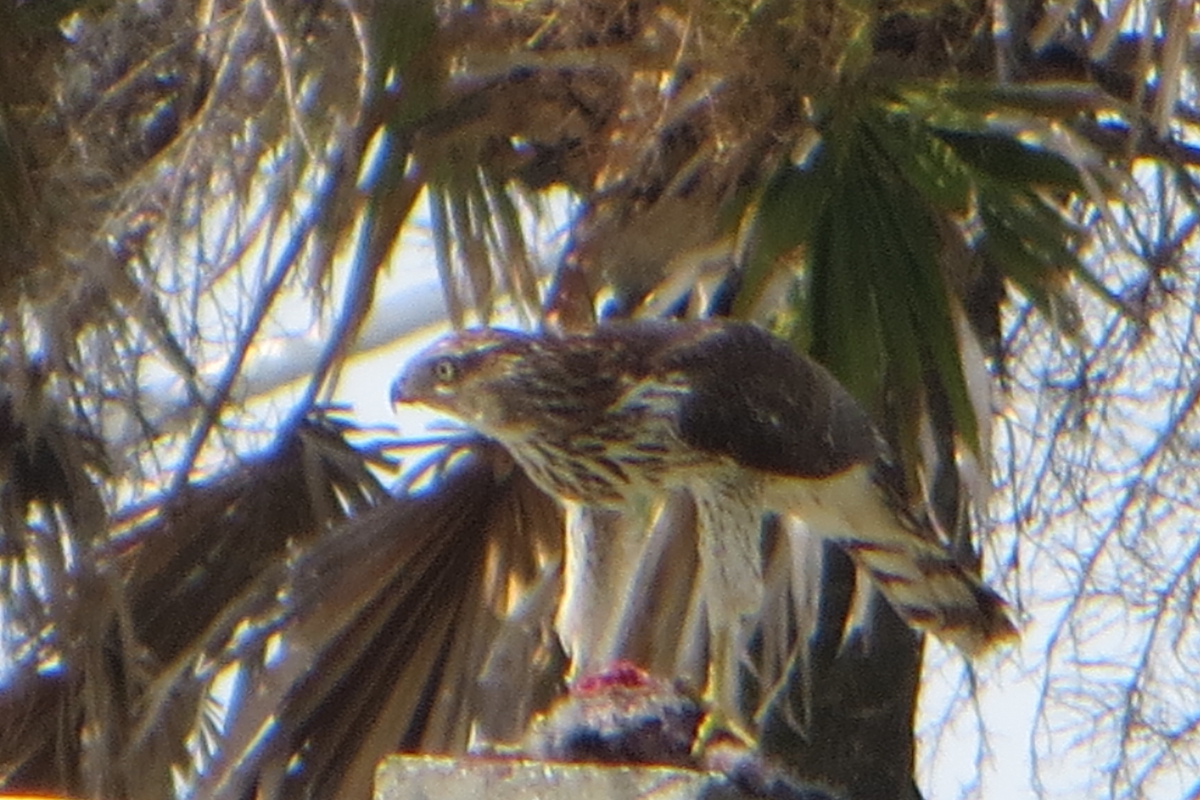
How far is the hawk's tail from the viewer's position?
4797 mm

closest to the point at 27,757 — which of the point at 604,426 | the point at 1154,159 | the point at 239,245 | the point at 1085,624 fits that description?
the point at 239,245

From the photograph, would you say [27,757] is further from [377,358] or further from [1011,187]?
[1011,187]

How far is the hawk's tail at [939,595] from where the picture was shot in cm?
480

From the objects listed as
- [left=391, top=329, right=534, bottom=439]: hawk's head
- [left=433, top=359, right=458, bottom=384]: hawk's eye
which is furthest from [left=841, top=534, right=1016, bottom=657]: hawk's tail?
[left=433, top=359, right=458, bottom=384]: hawk's eye

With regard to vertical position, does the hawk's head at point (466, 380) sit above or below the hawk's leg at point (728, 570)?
above

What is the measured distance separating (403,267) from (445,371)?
102 centimetres

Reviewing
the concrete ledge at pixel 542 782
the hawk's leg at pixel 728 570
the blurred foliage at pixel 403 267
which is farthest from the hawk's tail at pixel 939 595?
the concrete ledge at pixel 542 782

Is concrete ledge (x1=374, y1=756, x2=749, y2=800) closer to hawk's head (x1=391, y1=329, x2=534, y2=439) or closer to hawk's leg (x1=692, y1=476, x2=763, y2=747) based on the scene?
hawk's leg (x1=692, y1=476, x2=763, y2=747)

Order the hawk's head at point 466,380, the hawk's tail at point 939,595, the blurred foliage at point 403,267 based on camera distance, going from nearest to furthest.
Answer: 1. the blurred foliage at point 403,267
2. the hawk's head at point 466,380
3. the hawk's tail at point 939,595

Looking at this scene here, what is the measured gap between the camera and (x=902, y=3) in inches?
179

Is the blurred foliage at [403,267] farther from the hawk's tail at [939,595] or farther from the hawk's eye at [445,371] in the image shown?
the hawk's eye at [445,371]

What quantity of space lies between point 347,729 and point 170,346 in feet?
3.29

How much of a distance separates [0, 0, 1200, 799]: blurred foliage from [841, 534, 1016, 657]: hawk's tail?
15 centimetres

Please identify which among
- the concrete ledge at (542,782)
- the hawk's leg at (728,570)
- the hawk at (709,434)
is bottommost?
the concrete ledge at (542,782)
